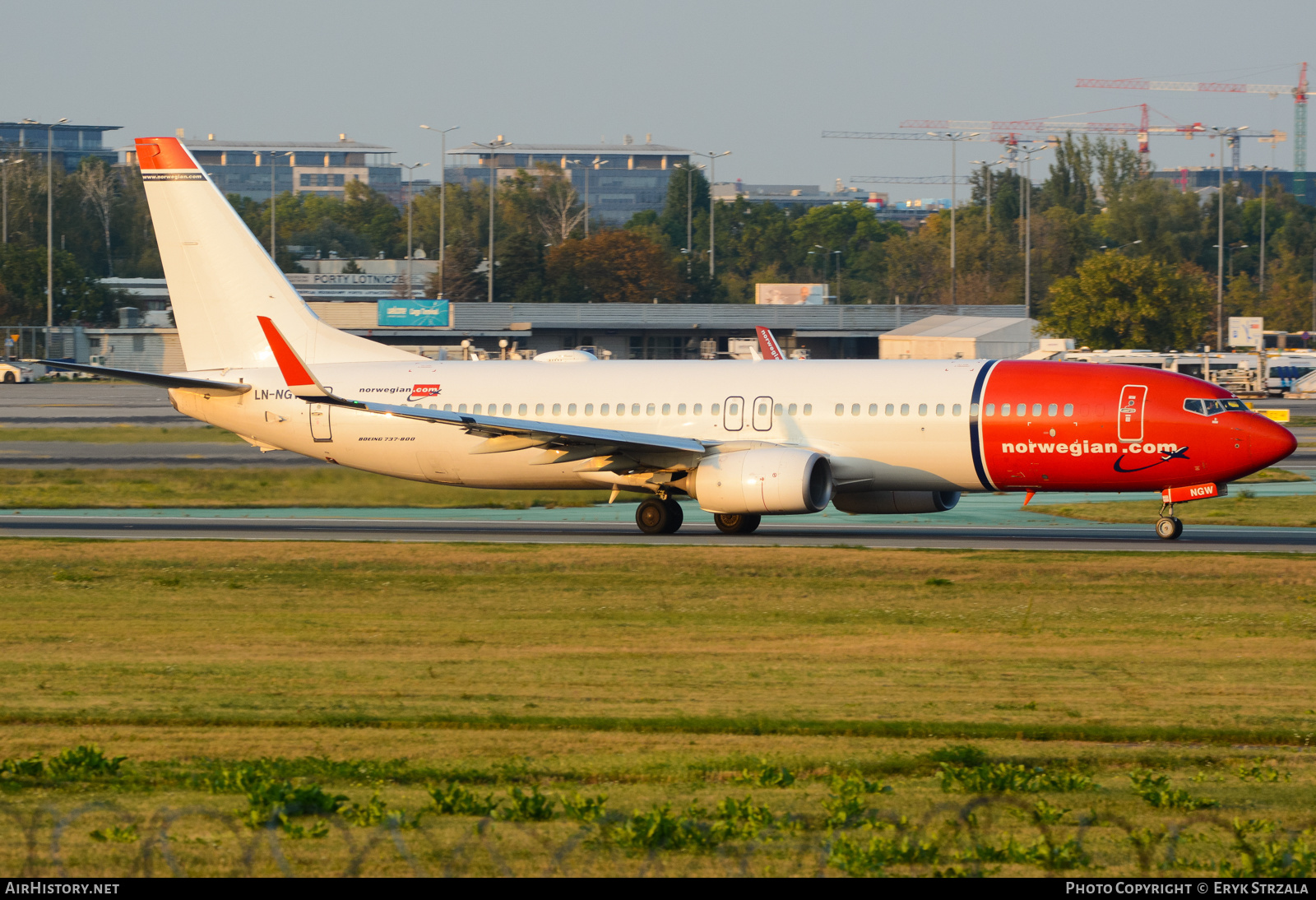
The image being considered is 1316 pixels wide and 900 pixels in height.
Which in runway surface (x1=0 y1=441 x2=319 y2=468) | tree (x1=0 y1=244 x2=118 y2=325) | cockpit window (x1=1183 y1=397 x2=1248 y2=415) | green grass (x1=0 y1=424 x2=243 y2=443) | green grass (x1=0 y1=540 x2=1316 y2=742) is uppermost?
tree (x1=0 y1=244 x2=118 y2=325)

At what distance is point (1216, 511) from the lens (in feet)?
126

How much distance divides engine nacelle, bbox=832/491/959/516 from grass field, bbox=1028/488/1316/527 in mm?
6349

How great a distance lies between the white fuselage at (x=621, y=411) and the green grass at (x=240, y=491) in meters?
1.25

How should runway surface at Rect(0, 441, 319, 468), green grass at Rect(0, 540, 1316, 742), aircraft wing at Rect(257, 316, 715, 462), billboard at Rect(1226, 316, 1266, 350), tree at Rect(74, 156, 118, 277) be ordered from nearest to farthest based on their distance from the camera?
green grass at Rect(0, 540, 1316, 742), aircraft wing at Rect(257, 316, 715, 462), runway surface at Rect(0, 441, 319, 468), billboard at Rect(1226, 316, 1266, 350), tree at Rect(74, 156, 118, 277)

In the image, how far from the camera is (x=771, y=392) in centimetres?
3203

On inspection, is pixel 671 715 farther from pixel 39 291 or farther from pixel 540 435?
pixel 39 291

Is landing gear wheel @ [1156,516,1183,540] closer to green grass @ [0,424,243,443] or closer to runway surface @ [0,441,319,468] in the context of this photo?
runway surface @ [0,441,319,468]

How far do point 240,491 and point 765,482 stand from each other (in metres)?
17.7

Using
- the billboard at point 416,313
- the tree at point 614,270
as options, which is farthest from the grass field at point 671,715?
the tree at point 614,270

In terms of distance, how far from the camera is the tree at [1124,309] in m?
117

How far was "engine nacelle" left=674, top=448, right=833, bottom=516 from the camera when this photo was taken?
97.7 feet

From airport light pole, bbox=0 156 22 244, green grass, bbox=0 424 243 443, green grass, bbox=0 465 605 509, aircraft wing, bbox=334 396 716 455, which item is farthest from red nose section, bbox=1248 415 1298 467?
airport light pole, bbox=0 156 22 244

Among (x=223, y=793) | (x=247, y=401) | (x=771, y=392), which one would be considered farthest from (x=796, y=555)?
(x=223, y=793)
